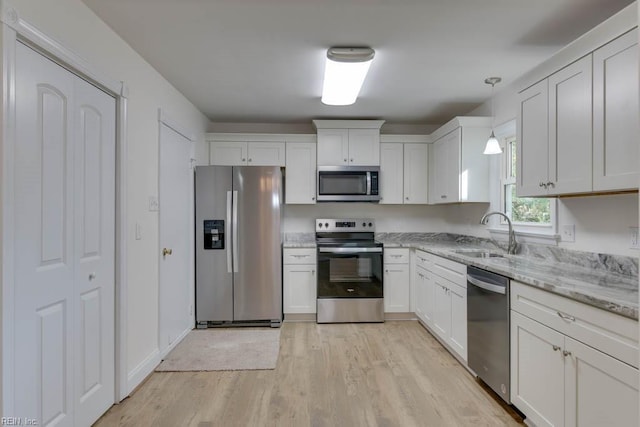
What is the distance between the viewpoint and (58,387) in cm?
174

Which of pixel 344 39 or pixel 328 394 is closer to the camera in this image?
pixel 344 39

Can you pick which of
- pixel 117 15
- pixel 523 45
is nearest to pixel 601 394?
pixel 523 45

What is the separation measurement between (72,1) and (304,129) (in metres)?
2.92

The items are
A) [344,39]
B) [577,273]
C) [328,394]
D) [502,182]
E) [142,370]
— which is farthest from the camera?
[502,182]

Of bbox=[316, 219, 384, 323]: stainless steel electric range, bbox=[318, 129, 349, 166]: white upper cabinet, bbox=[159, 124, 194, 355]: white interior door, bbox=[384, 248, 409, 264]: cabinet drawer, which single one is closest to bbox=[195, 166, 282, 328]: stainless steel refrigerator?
bbox=[159, 124, 194, 355]: white interior door

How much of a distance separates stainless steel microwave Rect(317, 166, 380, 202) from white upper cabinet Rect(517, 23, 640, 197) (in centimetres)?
190

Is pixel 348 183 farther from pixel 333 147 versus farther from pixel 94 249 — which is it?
pixel 94 249

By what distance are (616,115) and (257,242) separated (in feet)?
10.0

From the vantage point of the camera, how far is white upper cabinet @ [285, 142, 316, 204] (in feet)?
13.8

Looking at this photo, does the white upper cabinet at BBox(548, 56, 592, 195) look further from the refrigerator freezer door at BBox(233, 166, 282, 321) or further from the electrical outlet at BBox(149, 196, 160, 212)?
the electrical outlet at BBox(149, 196, 160, 212)

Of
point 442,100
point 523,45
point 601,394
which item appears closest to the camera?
point 601,394

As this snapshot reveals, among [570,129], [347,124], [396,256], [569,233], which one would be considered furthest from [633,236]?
[347,124]

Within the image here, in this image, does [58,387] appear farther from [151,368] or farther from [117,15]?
[117,15]

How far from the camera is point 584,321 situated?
1.55 meters
